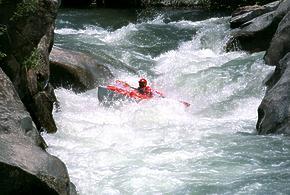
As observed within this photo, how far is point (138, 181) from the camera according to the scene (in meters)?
6.14

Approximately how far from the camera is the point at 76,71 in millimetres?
11352

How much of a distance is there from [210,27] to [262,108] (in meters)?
9.04

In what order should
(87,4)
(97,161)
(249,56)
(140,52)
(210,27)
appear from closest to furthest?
(97,161) < (249,56) < (140,52) < (210,27) < (87,4)

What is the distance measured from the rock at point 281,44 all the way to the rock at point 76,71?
12.4 feet

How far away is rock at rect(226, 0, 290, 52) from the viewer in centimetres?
1353

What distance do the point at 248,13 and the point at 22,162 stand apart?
11933mm

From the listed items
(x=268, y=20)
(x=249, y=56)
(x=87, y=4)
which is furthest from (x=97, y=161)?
(x=87, y=4)

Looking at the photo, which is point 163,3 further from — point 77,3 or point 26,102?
point 26,102

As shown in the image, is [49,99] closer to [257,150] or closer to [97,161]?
[97,161]

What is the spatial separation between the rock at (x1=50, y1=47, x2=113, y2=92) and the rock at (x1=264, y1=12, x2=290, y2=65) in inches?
148

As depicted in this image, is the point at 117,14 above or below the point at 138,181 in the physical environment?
below

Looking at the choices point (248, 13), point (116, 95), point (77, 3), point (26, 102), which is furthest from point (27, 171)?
point (77, 3)

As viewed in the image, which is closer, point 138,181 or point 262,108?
point 138,181

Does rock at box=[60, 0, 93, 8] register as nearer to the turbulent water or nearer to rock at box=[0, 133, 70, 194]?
the turbulent water
